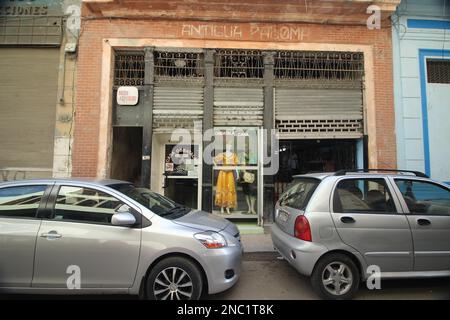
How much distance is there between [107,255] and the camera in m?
3.68

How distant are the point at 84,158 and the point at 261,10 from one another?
6204 mm

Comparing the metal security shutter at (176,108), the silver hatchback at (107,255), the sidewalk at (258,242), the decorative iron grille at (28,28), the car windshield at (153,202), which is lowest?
the sidewalk at (258,242)

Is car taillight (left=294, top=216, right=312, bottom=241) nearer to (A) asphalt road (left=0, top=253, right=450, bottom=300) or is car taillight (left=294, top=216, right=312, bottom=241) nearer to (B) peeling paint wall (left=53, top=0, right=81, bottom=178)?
(A) asphalt road (left=0, top=253, right=450, bottom=300)

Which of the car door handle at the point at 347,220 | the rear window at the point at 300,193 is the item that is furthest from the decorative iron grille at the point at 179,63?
the car door handle at the point at 347,220

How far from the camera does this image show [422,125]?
27.0 ft

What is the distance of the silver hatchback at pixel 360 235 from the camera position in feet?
13.4

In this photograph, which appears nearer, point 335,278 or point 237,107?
point 335,278

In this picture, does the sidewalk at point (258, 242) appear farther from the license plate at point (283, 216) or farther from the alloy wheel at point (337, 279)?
the alloy wheel at point (337, 279)

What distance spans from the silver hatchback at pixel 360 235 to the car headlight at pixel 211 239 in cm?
105

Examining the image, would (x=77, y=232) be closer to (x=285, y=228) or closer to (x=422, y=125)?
(x=285, y=228)

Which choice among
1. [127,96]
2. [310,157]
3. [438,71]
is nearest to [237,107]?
[310,157]

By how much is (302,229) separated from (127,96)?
6109 mm

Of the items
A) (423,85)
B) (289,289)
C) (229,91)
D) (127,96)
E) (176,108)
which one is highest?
(423,85)

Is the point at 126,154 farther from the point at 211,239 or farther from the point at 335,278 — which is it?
the point at 335,278
